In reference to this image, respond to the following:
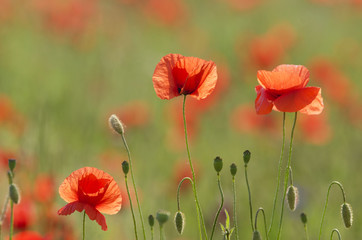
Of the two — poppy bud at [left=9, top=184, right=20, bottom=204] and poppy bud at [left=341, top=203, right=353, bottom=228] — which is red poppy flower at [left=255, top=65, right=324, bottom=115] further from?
poppy bud at [left=9, top=184, right=20, bottom=204]

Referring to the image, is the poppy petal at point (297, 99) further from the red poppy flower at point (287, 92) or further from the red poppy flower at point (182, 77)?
the red poppy flower at point (182, 77)

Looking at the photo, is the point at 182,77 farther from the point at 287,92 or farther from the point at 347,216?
the point at 347,216

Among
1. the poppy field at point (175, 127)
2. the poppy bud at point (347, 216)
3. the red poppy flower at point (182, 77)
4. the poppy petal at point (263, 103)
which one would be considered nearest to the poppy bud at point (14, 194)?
the poppy field at point (175, 127)

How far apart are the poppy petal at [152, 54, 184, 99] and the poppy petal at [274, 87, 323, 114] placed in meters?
0.27

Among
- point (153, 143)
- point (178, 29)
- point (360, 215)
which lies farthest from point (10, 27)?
point (360, 215)

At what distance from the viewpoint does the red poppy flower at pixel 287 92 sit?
171cm

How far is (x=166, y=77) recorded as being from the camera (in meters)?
1.82

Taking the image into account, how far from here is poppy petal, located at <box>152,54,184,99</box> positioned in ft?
5.90

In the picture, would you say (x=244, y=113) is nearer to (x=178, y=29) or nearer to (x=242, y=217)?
(x=242, y=217)

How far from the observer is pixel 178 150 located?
16.1ft

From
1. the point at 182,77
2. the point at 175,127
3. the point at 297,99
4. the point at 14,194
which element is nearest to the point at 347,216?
the point at 297,99

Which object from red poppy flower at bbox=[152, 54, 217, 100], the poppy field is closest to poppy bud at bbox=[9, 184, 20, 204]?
the poppy field

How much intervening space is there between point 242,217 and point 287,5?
22.6 ft

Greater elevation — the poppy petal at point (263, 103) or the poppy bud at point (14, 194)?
the poppy petal at point (263, 103)
